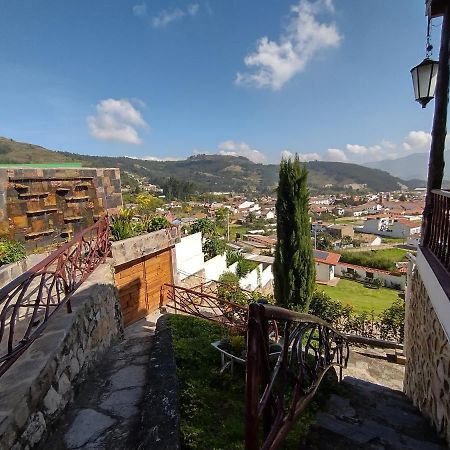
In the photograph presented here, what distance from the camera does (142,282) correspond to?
7.42m

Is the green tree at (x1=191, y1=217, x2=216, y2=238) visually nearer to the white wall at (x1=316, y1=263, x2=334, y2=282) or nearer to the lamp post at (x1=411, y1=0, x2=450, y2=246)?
the lamp post at (x1=411, y1=0, x2=450, y2=246)

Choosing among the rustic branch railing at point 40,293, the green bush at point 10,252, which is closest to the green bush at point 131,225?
the rustic branch railing at point 40,293

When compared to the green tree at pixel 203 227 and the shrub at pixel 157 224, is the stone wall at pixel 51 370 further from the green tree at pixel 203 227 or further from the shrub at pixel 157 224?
the green tree at pixel 203 227

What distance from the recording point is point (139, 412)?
299cm

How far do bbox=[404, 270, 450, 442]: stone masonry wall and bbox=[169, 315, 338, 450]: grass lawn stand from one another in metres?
1.07

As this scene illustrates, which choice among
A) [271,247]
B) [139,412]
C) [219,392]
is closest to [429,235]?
[219,392]

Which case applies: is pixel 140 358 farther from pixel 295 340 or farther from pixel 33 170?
pixel 33 170

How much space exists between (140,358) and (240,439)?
78.8 inches

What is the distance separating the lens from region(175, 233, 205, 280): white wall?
1023 cm

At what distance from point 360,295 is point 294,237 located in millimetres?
19249

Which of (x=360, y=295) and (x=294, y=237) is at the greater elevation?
(x=294, y=237)

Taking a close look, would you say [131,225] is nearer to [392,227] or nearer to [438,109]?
[438,109]

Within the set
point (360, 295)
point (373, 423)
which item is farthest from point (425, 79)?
point (360, 295)

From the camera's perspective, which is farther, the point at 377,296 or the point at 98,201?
the point at 377,296
